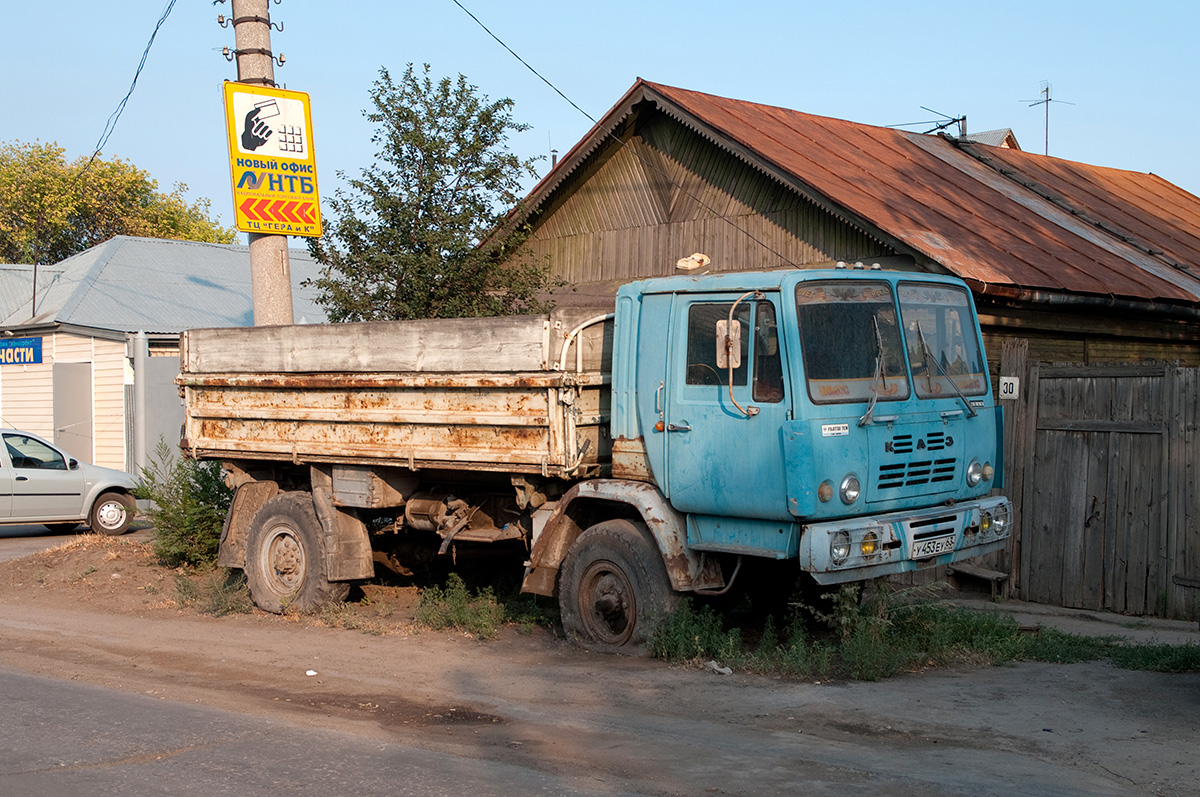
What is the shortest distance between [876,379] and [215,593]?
6405 mm

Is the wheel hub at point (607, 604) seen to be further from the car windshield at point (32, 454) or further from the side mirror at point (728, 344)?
the car windshield at point (32, 454)

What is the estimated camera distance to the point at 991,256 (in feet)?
38.8

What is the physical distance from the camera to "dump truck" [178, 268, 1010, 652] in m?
7.22

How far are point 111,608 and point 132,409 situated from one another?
39.1 ft

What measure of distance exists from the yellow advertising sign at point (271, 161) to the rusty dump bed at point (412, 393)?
1.77 m

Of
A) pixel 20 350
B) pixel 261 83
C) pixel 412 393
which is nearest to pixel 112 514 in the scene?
pixel 261 83

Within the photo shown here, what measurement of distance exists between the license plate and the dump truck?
0.01 m

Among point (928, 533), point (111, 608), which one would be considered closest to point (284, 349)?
point (111, 608)

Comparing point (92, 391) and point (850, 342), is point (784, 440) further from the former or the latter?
point (92, 391)

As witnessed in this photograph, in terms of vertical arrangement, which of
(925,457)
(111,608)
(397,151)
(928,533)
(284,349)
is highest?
(397,151)

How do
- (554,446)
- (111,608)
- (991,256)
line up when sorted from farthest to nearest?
(991,256) < (111,608) < (554,446)

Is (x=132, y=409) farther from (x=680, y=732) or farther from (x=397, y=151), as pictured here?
(x=680, y=732)

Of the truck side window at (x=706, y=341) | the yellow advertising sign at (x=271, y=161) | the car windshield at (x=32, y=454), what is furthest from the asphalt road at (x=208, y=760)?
the car windshield at (x=32, y=454)

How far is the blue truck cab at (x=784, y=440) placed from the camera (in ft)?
23.4
